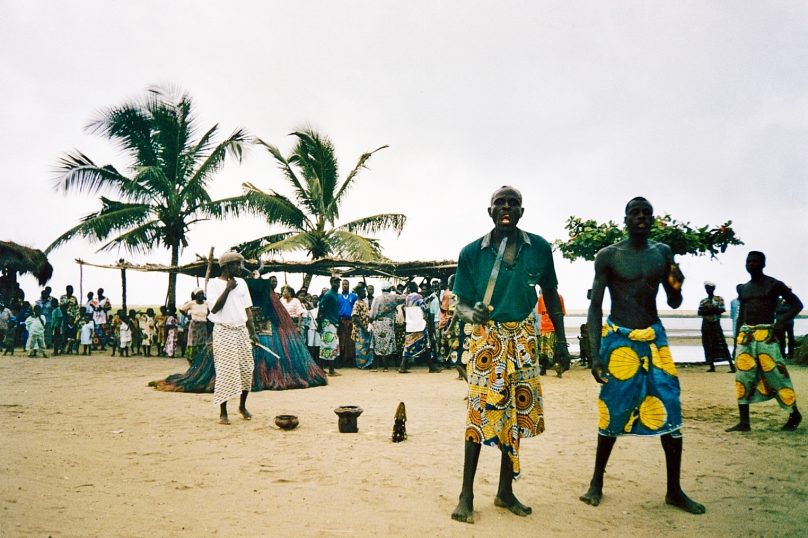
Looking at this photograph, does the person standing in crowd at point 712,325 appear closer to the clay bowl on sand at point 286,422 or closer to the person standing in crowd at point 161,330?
the clay bowl on sand at point 286,422

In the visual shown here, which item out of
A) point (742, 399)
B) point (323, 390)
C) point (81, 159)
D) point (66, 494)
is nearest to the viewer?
point (66, 494)

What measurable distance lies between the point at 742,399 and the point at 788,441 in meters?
0.58

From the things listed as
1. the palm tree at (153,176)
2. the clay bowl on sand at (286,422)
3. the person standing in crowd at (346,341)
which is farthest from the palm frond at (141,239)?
the clay bowl on sand at (286,422)

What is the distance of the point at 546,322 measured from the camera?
12008 millimetres

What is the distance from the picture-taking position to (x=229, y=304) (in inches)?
255

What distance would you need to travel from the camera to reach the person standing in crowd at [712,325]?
12719mm

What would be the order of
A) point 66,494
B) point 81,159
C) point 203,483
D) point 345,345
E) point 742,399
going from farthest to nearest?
point 81,159, point 345,345, point 742,399, point 203,483, point 66,494

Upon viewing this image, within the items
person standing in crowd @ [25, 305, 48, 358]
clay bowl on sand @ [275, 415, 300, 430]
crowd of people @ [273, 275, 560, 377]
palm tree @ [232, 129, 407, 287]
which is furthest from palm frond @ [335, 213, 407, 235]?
clay bowl on sand @ [275, 415, 300, 430]

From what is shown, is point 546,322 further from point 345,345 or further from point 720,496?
point 720,496

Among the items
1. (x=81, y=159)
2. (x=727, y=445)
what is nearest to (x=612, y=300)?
(x=727, y=445)

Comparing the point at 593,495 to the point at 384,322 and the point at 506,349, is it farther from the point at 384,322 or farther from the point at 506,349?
the point at 384,322

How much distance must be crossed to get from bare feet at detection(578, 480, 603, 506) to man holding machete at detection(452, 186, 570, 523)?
52 cm

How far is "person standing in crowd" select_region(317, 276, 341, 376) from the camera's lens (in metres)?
11.6

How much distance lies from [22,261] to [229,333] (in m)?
16.9
